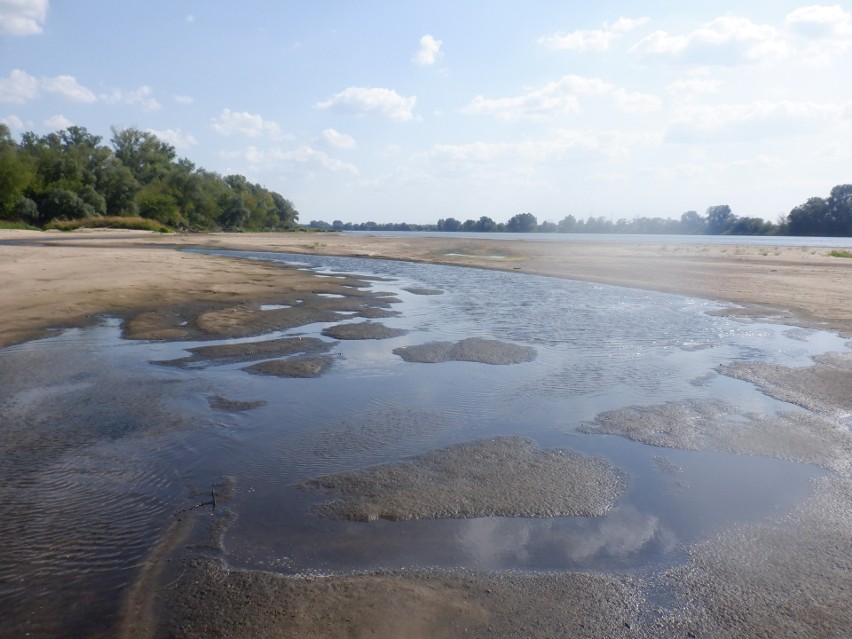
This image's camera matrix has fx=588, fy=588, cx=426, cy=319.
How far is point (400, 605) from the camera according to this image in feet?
11.3

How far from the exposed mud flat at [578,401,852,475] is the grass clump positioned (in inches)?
2483

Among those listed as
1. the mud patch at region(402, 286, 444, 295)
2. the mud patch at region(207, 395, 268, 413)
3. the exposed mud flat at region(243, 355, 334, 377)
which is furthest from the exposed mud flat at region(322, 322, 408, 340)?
the mud patch at region(402, 286, 444, 295)

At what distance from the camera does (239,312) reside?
13.5 meters

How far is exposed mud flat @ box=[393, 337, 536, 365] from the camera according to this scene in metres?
9.99

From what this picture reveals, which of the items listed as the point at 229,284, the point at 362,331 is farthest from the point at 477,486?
the point at 229,284

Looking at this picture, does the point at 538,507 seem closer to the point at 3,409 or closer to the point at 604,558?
the point at 604,558

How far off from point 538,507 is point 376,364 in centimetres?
510

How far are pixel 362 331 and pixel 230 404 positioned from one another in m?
5.05

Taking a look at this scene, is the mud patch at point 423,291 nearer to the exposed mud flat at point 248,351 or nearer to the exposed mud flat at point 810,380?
the exposed mud flat at point 248,351

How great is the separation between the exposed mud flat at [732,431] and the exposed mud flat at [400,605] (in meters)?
3.08

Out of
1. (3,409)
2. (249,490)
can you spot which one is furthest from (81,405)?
(249,490)

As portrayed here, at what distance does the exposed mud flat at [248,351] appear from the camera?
30.1 ft

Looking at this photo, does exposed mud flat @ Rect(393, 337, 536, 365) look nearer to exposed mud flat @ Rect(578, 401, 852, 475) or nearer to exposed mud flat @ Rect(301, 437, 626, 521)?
exposed mud flat @ Rect(578, 401, 852, 475)

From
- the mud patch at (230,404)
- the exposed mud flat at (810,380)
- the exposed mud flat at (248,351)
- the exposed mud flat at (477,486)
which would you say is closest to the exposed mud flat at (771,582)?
the exposed mud flat at (477,486)
